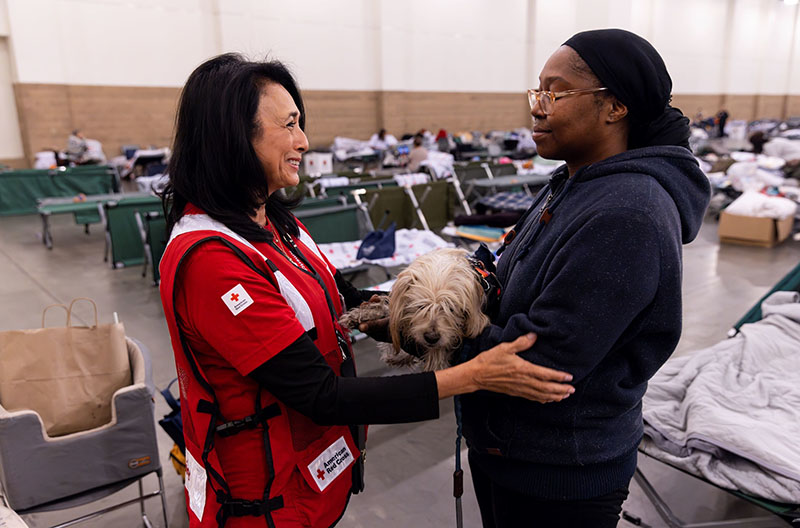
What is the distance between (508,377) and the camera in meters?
0.98

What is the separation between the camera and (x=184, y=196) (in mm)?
1155

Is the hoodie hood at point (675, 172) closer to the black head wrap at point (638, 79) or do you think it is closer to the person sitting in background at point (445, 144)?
the black head wrap at point (638, 79)

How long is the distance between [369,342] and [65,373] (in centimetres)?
252

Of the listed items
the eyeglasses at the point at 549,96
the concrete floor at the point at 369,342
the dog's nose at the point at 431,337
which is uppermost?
the eyeglasses at the point at 549,96

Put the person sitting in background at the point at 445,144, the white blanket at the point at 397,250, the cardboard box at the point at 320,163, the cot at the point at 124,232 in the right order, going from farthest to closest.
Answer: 1. the person sitting in background at the point at 445,144
2. the cardboard box at the point at 320,163
3. the cot at the point at 124,232
4. the white blanket at the point at 397,250

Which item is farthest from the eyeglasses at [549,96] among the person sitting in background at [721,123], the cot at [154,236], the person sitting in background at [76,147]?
the person sitting in background at [721,123]

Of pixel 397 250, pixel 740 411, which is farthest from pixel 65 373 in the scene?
pixel 397 250

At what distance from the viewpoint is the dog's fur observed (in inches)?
43.6

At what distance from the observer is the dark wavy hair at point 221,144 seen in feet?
3.65

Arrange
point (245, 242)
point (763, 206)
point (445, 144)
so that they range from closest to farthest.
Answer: point (245, 242), point (763, 206), point (445, 144)

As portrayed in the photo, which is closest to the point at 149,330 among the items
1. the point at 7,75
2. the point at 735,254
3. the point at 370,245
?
the point at 370,245

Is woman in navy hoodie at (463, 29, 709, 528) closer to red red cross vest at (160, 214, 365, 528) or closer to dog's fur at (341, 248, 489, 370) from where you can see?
dog's fur at (341, 248, 489, 370)

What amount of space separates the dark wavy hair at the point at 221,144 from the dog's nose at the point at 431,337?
0.41 metres

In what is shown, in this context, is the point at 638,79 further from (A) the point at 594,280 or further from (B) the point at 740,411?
(B) the point at 740,411
